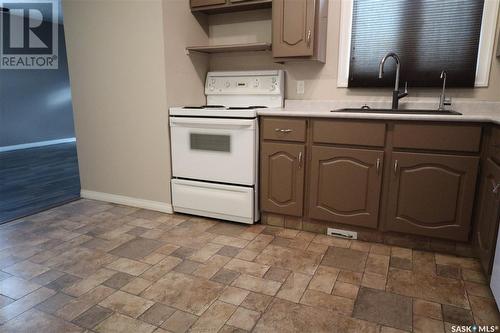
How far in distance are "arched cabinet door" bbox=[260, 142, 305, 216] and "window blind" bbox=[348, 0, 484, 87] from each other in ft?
2.68

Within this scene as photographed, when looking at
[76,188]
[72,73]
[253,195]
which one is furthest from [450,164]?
[76,188]

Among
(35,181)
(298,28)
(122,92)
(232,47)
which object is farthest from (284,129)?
(35,181)

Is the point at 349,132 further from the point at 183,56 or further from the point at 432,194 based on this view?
the point at 183,56

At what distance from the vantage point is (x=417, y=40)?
2436 millimetres

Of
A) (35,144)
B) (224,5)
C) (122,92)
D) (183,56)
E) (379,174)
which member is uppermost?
(224,5)

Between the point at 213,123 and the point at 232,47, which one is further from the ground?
the point at 232,47

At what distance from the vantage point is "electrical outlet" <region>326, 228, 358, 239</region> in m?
2.37

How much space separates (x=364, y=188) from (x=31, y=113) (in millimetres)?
6146

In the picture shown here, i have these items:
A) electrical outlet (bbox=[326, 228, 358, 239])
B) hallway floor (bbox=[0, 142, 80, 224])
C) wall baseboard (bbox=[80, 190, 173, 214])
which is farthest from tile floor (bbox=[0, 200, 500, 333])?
hallway floor (bbox=[0, 142, 80, 224])

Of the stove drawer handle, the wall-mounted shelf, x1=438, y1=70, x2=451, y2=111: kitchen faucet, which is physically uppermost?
the wall-mounted shelf

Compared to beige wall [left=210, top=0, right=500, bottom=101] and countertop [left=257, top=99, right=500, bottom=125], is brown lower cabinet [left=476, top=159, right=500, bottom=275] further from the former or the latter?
beige wall [left=210, top=0, right=500, bottom=101]

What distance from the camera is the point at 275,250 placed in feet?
7.22

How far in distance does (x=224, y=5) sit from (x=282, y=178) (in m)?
1.48

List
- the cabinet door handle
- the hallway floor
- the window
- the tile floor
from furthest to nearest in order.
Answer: the hallway floor → the window → the cabinet door handle → the tile floor
